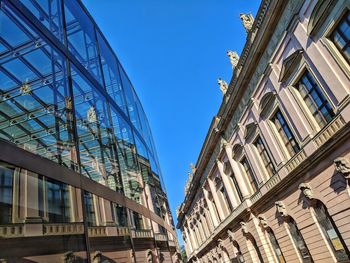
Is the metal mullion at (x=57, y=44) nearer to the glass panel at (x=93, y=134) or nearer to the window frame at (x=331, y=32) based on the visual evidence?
the glass panel at (x=93, y=134)

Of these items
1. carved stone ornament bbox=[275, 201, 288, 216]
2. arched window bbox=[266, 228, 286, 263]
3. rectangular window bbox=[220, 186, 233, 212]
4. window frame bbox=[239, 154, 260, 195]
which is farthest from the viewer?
rectangular window bbox=[220, 186, 233, 212]

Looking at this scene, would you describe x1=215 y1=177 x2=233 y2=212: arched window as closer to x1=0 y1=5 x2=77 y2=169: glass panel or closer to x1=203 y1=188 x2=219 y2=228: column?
x1=203 y1=188 x2=219 y2=228: column

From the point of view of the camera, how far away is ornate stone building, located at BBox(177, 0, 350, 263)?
41.7ft

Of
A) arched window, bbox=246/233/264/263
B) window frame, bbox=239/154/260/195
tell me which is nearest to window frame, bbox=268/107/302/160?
window frame, bbox=239/154/260/195

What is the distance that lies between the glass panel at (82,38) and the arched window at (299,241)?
14371 millimetres

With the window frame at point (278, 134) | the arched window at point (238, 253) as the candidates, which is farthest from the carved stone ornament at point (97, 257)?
the arched window at point (238, 253)

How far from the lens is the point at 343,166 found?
11977 millimetres

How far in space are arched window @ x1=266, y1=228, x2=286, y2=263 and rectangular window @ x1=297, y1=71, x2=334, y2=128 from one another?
9805mm

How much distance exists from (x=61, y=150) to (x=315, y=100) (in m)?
13.1

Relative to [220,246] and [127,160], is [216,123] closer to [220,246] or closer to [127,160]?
[220,246]

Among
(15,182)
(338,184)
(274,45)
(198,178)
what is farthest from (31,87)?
(198,178)

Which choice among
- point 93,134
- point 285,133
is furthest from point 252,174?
point 93,134

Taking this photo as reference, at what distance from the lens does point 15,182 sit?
4.95 m

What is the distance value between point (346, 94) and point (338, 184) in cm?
408
